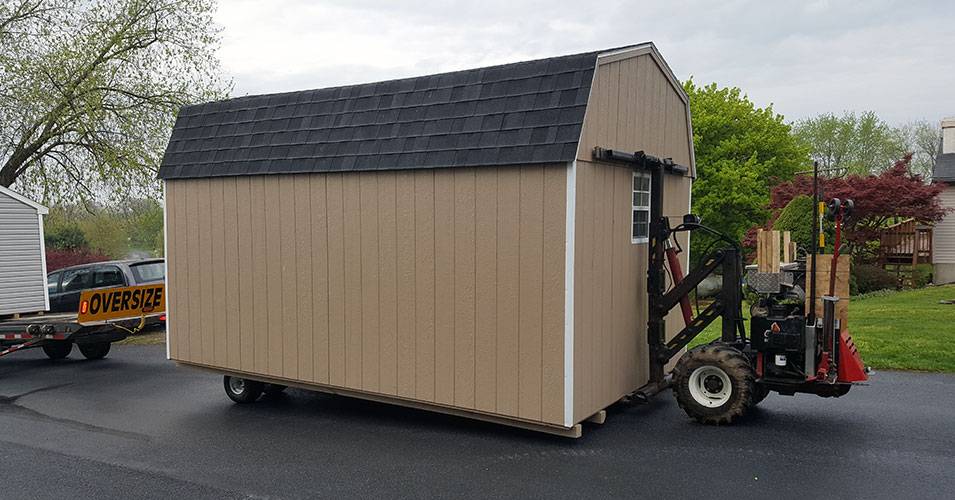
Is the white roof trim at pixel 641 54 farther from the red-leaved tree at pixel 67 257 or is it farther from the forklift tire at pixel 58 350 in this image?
the red-leaved tree at pixel 67 257

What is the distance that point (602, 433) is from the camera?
6.93m

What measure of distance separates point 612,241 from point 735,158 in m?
22.7

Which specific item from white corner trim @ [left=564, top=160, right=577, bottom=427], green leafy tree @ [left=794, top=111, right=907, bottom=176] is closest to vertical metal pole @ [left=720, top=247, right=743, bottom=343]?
white corner trim @ [left=564, top=160, right=577, bottom=427]

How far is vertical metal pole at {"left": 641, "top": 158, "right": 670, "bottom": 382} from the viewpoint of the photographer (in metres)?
7.54

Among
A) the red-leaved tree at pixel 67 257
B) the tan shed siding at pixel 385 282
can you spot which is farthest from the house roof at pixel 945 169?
the red-leaved tree at pixel 67 257

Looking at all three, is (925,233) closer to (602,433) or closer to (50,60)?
(602,433)

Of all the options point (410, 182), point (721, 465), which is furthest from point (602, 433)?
point (410, 182)

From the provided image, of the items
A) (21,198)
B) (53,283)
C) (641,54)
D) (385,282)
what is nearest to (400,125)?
(385,282)

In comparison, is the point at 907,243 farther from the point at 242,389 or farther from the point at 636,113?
the point at 242,389

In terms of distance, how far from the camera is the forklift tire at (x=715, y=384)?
690 cm

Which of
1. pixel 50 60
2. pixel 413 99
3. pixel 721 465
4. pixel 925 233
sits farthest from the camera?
pixel 925 233

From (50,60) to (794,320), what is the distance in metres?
17.7

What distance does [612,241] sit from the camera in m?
7.03

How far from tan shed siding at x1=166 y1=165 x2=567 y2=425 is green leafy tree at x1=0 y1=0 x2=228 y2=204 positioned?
10.7 meters
